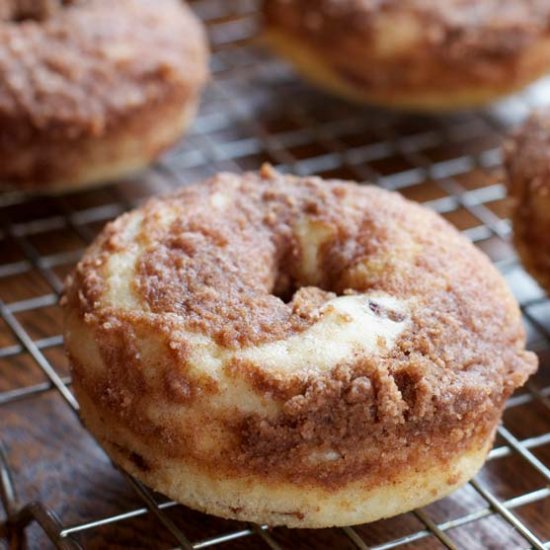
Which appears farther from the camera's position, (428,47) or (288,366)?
(428,47)

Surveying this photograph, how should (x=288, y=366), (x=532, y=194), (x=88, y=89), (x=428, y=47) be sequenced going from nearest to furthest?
(x=288, y=366), (x=532, y=194), (x=88, y=89), (x=428, y=47)

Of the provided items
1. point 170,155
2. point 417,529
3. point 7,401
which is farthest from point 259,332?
point 170,155

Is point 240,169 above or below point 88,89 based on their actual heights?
below

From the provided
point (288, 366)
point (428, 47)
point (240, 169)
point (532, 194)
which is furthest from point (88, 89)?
point (288, 366)

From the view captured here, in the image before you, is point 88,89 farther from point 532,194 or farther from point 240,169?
point 532,194

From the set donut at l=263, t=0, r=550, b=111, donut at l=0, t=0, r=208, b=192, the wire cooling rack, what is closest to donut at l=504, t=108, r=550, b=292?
the wire cooling rack

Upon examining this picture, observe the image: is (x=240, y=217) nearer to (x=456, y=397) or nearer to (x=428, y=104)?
(x=456, y=397)

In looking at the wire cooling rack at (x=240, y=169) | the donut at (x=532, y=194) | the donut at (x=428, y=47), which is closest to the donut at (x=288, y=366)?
the wire cooling rack at (x=240, y=169)
